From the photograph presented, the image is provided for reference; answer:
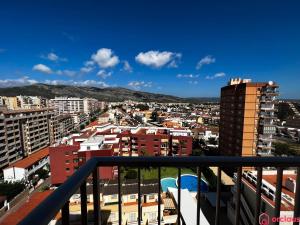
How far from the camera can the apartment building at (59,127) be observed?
3541cm

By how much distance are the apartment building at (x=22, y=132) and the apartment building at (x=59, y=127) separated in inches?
56.4

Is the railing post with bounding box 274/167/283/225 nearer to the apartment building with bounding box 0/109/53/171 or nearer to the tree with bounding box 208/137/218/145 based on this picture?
the apartment building with bounding box 0/109/53/171

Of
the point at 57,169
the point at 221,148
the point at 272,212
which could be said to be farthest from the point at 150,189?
the point at 221,148

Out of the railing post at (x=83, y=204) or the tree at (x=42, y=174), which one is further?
the tree at (x=42, y=174)

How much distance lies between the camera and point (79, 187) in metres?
1.02

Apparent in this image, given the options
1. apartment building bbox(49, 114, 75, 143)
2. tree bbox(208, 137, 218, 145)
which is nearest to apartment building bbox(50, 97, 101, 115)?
apartment building bbox(49, 114, 75, 143)

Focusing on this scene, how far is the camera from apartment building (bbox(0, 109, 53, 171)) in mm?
23281

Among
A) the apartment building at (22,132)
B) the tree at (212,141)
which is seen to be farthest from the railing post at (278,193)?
the tree at (212,141)

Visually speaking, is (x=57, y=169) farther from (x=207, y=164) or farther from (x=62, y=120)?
(x=62, y=120)

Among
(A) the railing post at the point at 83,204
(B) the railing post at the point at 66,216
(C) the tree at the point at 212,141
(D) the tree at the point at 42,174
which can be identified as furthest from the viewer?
(C) the tree at the point at 212,141

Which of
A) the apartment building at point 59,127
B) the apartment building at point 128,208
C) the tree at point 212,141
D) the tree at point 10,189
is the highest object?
the apartment building at point 128,208

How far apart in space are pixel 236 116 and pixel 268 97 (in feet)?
11.1

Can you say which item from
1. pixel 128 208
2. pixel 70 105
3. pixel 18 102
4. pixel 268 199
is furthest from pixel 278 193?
pixel 70 105

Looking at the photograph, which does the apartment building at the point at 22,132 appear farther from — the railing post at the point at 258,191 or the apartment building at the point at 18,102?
the railing post at the point at 258,191
